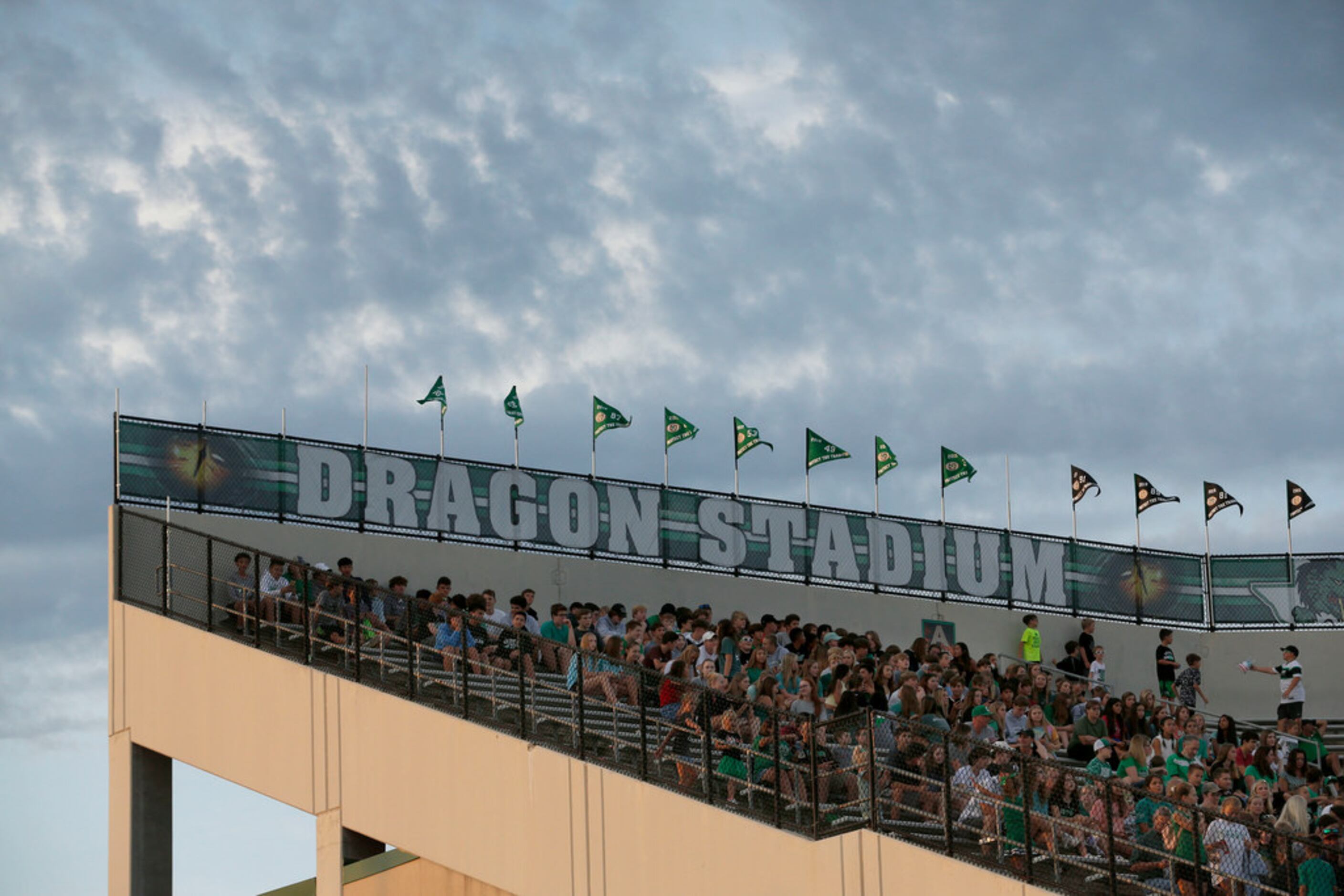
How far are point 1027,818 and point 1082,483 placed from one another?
19.5 m

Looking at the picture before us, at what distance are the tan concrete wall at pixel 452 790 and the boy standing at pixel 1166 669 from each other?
14423mm

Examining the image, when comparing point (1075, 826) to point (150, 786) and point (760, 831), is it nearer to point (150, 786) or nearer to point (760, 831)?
point (760, 831)

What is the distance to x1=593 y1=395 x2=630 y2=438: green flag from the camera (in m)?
27.5

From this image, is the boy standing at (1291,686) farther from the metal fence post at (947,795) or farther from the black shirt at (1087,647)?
the metal fence post at (947,795)

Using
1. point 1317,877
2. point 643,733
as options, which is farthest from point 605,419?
point 1317,877

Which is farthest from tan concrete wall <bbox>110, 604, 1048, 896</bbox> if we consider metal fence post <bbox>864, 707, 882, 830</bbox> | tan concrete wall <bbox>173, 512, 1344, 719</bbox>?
tan concrete wall <bbox>173, 512, 1344, 719</bbox>

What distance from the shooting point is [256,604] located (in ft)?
62.8

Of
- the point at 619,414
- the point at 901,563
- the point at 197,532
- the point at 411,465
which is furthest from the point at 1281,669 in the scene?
the point at 197,532

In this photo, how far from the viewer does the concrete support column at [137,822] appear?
2053 cm

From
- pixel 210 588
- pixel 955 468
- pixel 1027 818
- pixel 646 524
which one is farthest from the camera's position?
pixel 955 468

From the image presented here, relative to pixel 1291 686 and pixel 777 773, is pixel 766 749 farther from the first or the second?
pixel 1291 686

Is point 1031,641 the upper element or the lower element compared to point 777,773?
upper

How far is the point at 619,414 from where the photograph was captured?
27625 mm

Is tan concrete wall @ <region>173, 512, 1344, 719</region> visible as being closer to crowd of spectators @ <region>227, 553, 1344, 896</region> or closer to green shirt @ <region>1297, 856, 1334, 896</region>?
crowd of spectators @ <region>227, 553, 1344, 896</region>
